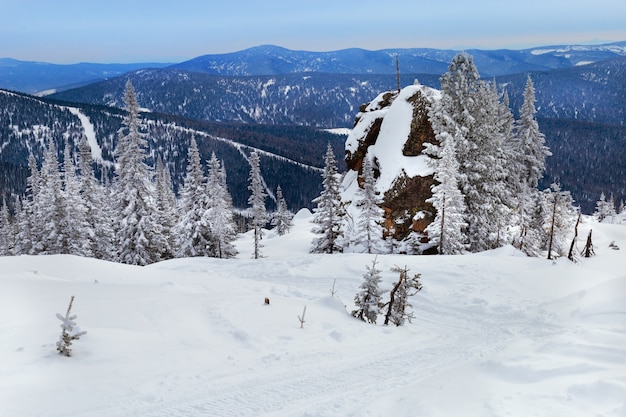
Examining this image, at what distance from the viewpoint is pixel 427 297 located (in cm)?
1853

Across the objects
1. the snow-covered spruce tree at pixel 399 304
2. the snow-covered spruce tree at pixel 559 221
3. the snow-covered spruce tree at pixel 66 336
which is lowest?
the snow-covered spruce tree at pixel 559 221

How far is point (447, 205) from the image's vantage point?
2769cm

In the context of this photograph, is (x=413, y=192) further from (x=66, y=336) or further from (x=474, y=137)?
(x=66, y=336)

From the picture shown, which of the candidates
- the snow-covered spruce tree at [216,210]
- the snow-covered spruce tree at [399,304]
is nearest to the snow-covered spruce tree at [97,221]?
the snow-covered spruce tree at [216,210]

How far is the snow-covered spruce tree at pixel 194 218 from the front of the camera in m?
36.7

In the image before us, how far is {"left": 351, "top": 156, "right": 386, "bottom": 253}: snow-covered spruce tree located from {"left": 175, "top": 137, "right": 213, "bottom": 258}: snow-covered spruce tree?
14220 millimetres

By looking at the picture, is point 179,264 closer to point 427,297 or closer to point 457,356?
point 427,297

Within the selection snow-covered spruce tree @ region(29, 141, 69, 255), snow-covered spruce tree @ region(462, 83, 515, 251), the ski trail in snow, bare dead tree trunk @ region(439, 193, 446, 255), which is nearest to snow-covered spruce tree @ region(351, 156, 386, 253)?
bare dead tree trunk @ region(439, 193, 446, 255)

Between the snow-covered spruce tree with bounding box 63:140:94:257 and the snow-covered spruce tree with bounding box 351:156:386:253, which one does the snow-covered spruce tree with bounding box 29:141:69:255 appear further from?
the snow-covered spruce tree with bounding box 351:156:386:253

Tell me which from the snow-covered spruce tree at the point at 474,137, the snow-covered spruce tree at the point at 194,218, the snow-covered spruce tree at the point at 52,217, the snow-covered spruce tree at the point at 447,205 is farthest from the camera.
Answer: the snow-covered spruce tree at the point at 194,218

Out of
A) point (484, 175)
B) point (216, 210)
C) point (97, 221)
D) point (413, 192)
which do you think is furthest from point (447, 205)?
point (97, 221)

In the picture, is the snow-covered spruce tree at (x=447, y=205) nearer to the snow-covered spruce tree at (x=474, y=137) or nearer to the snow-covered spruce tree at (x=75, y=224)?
the snow-covered spruce tree at (x=474, y=137)

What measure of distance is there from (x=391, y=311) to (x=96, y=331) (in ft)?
31.4

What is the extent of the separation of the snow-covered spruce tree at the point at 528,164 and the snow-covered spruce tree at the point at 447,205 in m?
9.21
